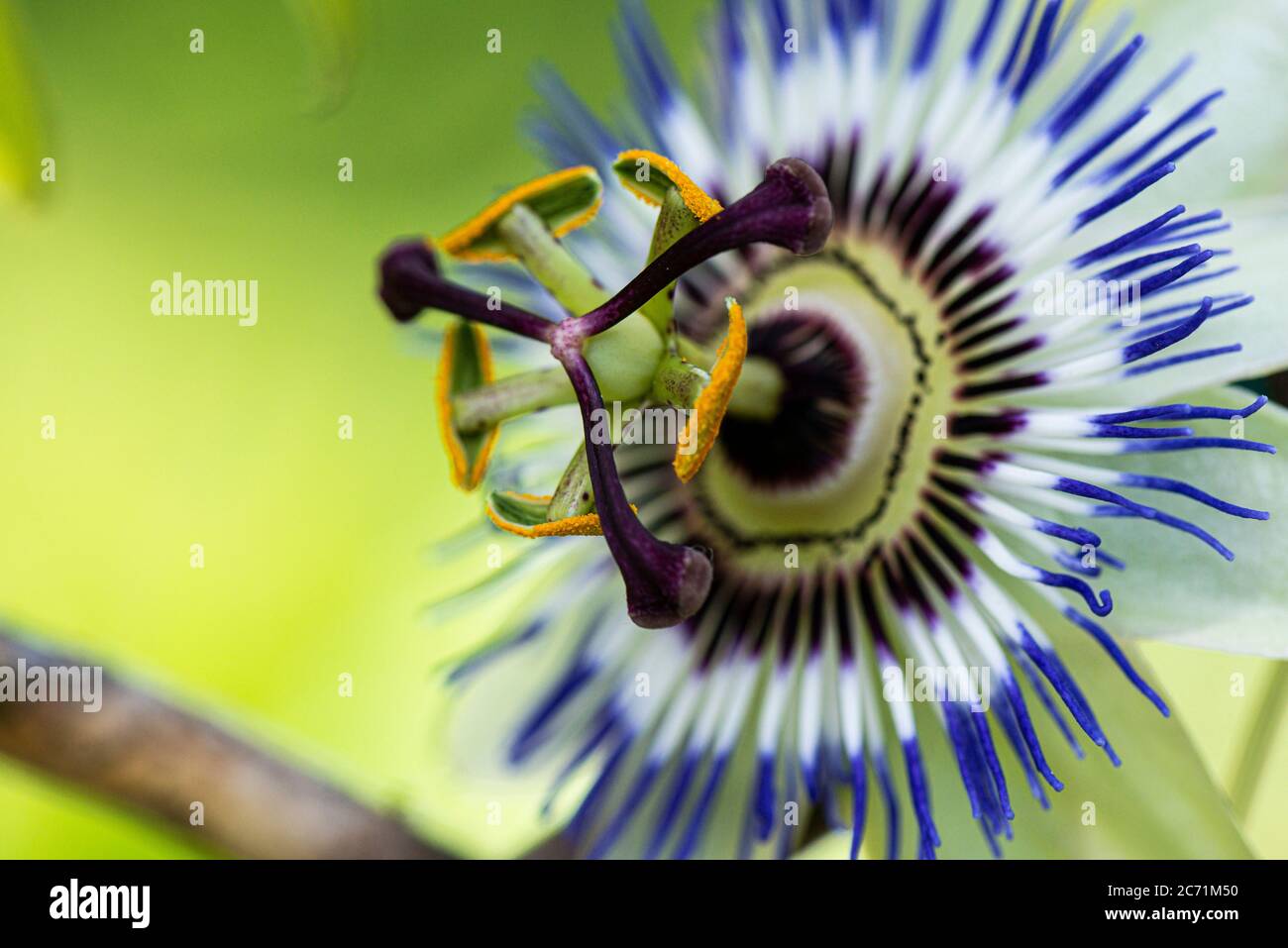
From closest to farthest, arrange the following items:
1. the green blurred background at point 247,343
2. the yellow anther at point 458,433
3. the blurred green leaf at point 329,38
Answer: the blurred green leaf at point 329,38 < the yellow anther at point 458,433 < the green blurred background at point 247,343

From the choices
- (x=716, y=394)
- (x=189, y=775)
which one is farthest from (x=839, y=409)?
(x=189, y=775)

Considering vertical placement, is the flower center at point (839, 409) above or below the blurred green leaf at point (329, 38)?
below

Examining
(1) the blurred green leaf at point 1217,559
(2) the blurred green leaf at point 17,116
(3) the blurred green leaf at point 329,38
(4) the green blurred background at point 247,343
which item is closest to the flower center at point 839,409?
(1) the blurred green leaf at point 1217,559

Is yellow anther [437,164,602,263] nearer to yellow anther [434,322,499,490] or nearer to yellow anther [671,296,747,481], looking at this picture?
yellow anther [434,322,499,490]

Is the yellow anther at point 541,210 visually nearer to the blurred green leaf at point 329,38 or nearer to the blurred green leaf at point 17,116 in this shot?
the blurred green leaf at point 329,38

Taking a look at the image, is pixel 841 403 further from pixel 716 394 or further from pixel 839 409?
pixel 716 394

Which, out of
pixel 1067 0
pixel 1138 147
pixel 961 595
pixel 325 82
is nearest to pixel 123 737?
pixel 325 82
